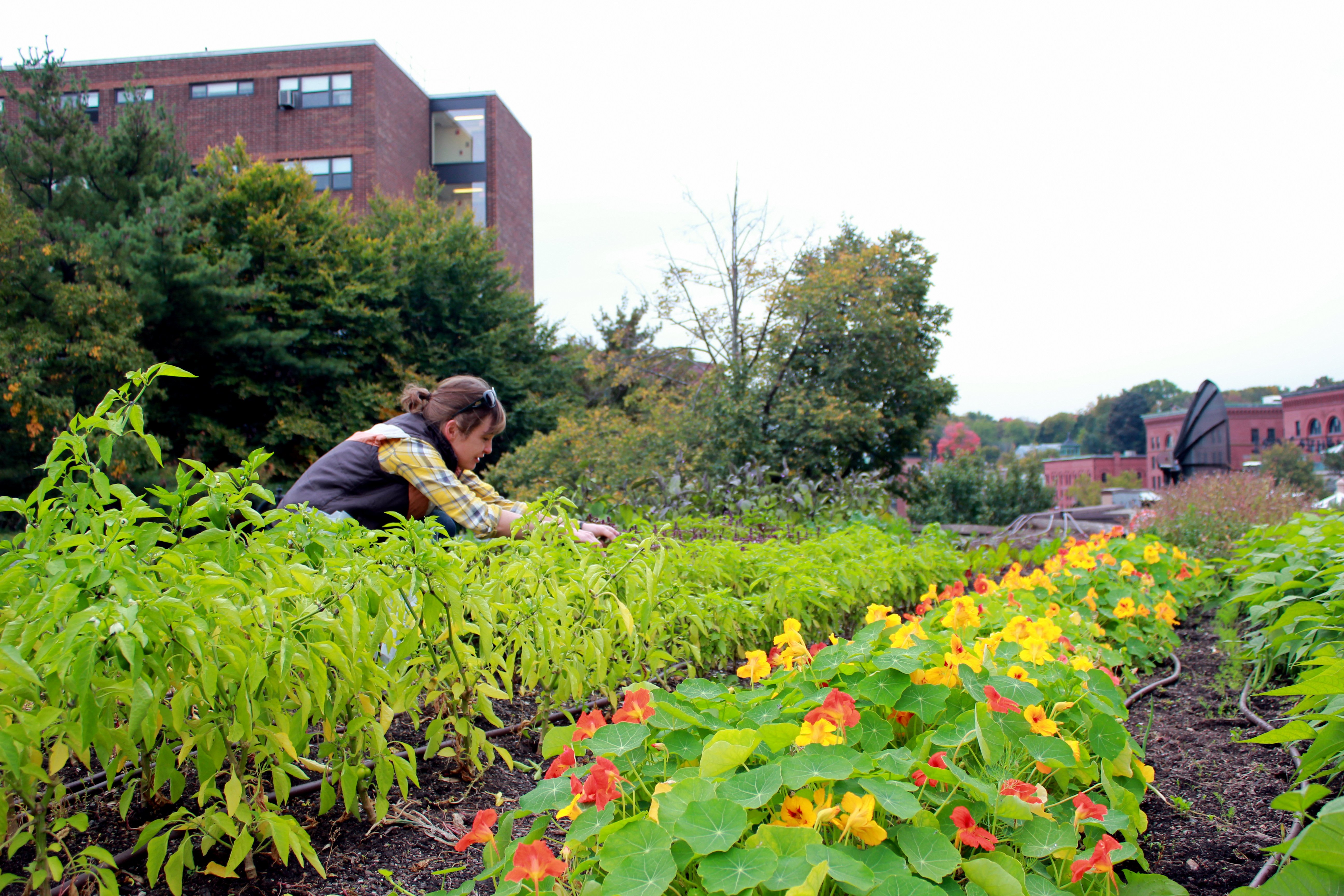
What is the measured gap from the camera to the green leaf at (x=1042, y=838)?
1.13m

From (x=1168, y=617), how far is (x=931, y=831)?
2486mm

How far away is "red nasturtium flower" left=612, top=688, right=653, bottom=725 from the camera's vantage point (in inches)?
51.3

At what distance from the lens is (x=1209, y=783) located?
71.8 inches

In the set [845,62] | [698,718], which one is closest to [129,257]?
[845,62]

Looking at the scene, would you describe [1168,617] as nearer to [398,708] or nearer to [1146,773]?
[1146,773]

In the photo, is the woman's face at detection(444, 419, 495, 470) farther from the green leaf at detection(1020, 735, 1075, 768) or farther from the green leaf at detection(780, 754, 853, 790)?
the green leaf at detection(1020, 735, 1075, 768)

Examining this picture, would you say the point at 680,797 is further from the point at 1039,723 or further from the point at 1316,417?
the point at 1316,417

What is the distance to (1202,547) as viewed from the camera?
18.5ft

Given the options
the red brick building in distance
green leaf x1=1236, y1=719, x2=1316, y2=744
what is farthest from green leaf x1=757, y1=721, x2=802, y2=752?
the red brick building in distance

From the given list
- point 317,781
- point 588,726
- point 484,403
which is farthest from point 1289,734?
point 484,403

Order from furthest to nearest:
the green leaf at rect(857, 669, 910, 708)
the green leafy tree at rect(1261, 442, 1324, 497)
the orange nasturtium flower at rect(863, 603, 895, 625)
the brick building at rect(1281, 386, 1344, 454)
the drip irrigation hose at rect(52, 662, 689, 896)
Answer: the brick building at rect(1281, 386, 1344, 454), the green leafy tree at rect(1261, 442, 1324, 497), the orange nasturtium flower at rect(863, 603, 895, 625), the green leaf at rect(857, 669, 910, 708), the drip irrigation hose at rect(52, 662, 689, 896)

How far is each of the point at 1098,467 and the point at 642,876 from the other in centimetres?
7977

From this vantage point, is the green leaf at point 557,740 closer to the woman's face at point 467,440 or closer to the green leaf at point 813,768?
the green leaf at point 813,768

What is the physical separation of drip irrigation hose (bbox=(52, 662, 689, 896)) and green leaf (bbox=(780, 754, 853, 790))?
0.82 metres
